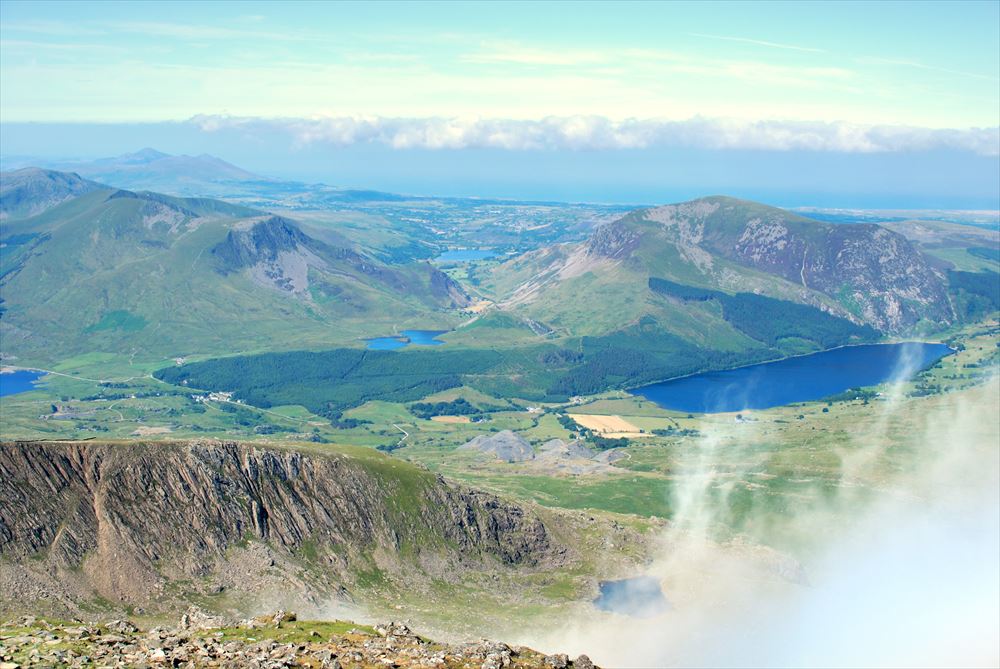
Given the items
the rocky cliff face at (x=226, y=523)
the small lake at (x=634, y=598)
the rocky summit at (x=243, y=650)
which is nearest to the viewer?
the rocky summit at (x=243, y=650)

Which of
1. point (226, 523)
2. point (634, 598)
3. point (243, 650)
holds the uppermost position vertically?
point (243, 650)

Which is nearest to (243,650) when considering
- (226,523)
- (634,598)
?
(226,523)

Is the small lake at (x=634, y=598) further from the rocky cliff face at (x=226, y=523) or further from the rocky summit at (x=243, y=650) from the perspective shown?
the rocky summit at (x=243, y=650)

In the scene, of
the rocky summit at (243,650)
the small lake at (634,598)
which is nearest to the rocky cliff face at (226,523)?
the small lake at (634,598)

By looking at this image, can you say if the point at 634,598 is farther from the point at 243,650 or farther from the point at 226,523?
the point at 243,650

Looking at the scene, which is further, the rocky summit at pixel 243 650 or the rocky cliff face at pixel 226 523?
the rocky cliff face at pixel 226 523

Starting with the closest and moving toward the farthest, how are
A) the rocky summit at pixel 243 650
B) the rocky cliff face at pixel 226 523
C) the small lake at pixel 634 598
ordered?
the rocky summit at pixel 243 650
the rocky cliff face at pixel 226 523
the small lake at pixel 634 598

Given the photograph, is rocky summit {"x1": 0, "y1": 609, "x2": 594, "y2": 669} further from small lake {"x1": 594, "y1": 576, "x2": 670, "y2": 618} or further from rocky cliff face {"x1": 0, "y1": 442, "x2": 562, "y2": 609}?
small lake {"x1": 594, "y1": 576, "x2": 670, "y2": 618}
